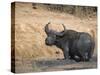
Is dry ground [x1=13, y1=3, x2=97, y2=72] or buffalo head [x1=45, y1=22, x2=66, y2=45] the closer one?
dry ground [x1=13, y1=3, x2=97, y2=72]

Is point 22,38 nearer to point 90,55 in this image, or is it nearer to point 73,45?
point 73,45

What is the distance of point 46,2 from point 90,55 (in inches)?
35.4

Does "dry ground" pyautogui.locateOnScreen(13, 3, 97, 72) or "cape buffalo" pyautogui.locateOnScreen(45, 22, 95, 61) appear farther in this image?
"cape buffalo" pyautogui.locateOnScreen(45, 22, 95, 61)

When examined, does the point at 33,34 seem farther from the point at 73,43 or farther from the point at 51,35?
the point at 73,43

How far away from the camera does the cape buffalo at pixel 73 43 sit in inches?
106

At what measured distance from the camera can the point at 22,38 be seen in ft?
8.23

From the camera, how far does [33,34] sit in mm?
2572

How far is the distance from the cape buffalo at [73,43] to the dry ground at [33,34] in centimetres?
6

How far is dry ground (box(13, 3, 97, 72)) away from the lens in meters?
2.49

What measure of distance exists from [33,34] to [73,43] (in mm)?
543

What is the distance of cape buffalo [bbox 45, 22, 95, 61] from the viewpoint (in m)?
2.69

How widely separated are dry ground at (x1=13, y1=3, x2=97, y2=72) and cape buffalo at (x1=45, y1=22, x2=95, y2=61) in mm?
56

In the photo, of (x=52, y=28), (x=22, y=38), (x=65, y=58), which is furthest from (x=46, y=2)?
(x=65, y=58)

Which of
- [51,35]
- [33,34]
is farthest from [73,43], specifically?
[33,34]
